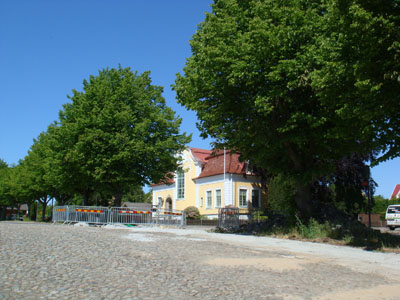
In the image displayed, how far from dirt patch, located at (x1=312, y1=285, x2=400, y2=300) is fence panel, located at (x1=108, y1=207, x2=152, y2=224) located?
63.8ft

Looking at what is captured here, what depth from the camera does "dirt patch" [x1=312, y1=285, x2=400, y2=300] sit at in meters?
5.94

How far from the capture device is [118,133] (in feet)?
85.4

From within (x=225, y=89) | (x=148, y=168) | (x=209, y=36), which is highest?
(x=209, y=36)

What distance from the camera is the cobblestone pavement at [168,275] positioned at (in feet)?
18.8

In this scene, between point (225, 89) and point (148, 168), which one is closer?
point (225, 89)

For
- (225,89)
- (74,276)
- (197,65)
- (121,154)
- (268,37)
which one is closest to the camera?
(74,276)

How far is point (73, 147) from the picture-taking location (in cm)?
2750

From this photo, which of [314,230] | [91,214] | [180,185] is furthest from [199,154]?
[314,230]

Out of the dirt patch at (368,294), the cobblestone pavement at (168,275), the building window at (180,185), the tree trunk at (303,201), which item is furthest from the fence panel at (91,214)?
the building window at (180,185)

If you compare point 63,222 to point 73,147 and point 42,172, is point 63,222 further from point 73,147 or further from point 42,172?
point 42,172

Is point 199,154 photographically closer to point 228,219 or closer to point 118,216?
point 118,216

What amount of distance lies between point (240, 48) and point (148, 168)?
50.5ft

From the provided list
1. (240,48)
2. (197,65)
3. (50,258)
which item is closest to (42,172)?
(197,65)

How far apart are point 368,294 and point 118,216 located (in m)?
19.8
